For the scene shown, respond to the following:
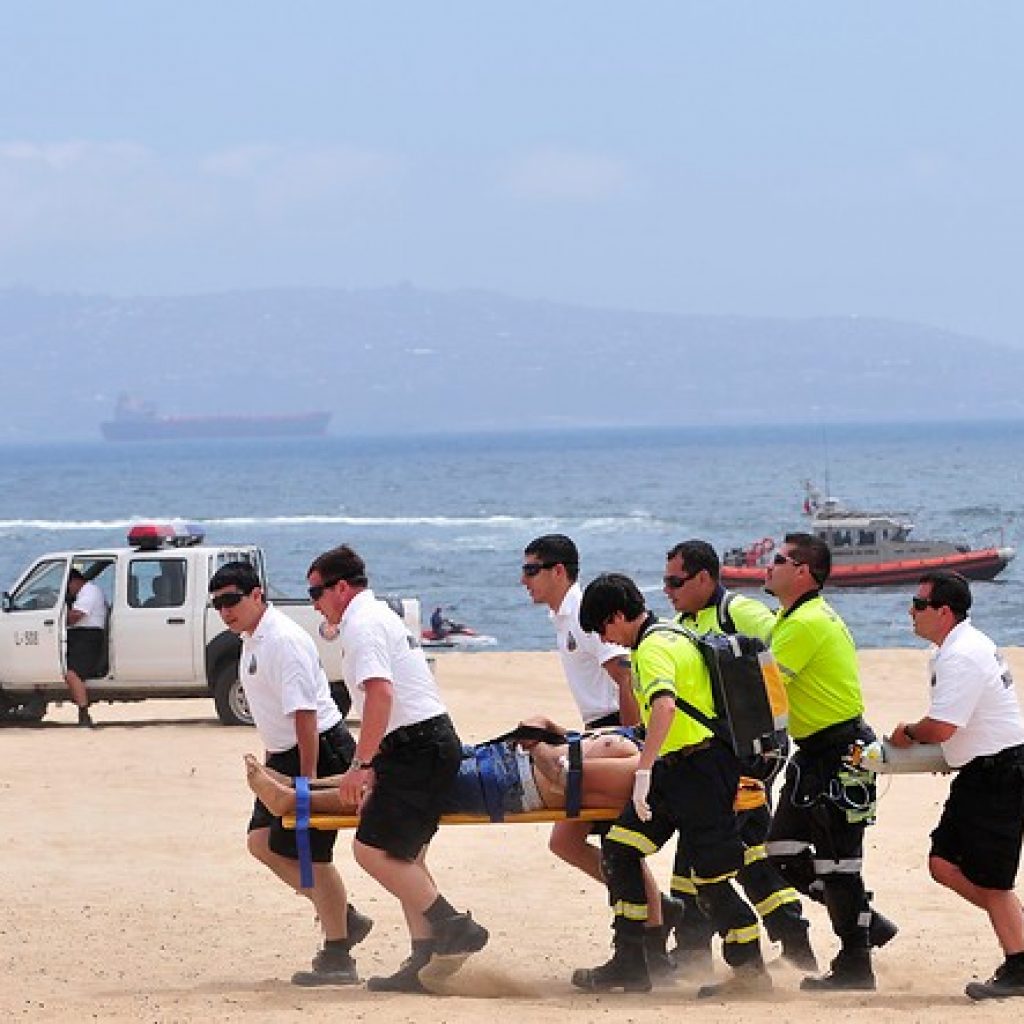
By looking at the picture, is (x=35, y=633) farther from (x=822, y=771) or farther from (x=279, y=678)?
(x=822, y=771)

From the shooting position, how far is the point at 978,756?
9.04 m

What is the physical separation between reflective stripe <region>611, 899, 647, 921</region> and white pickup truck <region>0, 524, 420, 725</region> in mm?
10520

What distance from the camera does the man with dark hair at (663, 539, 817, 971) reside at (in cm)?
942

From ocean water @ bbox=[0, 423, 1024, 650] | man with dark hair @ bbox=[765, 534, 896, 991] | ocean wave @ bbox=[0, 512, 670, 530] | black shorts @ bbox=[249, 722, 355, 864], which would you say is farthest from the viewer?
ocean wave @ bbox=[0, 512, 670, 530]

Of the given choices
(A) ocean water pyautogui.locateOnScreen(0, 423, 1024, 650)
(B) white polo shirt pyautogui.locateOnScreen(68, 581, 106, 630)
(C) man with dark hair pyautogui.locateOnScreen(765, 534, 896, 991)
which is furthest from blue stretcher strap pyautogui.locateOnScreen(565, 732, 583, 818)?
(A) ocean water pyautogui.locateOnScreen(0, 423, 1024, 650)

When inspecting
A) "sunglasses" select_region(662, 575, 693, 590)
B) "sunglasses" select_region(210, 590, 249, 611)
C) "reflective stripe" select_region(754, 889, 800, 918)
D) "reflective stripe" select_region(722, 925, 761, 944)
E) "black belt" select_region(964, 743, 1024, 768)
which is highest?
"sunglasses" select_region(662, 575, 693, 590)

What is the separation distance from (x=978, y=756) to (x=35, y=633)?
12463 millimetres

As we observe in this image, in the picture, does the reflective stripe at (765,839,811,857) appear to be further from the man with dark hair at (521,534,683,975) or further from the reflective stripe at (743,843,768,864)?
the man with dark hair at (521,534,683,975)

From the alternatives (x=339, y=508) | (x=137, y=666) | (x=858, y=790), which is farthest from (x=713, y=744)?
(x=339, y=508)

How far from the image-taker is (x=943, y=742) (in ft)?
29.6

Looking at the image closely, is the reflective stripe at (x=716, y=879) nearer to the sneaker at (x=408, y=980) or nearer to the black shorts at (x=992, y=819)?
the black shorts at (x=992, y=819)

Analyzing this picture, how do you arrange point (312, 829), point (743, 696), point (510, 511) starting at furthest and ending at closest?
1. point (510, 511)
2. point (312, 829)
3. point (743, 696)

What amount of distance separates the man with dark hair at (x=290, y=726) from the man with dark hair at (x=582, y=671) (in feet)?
3.16

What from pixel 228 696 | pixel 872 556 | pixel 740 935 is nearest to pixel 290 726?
pixel 740 935
